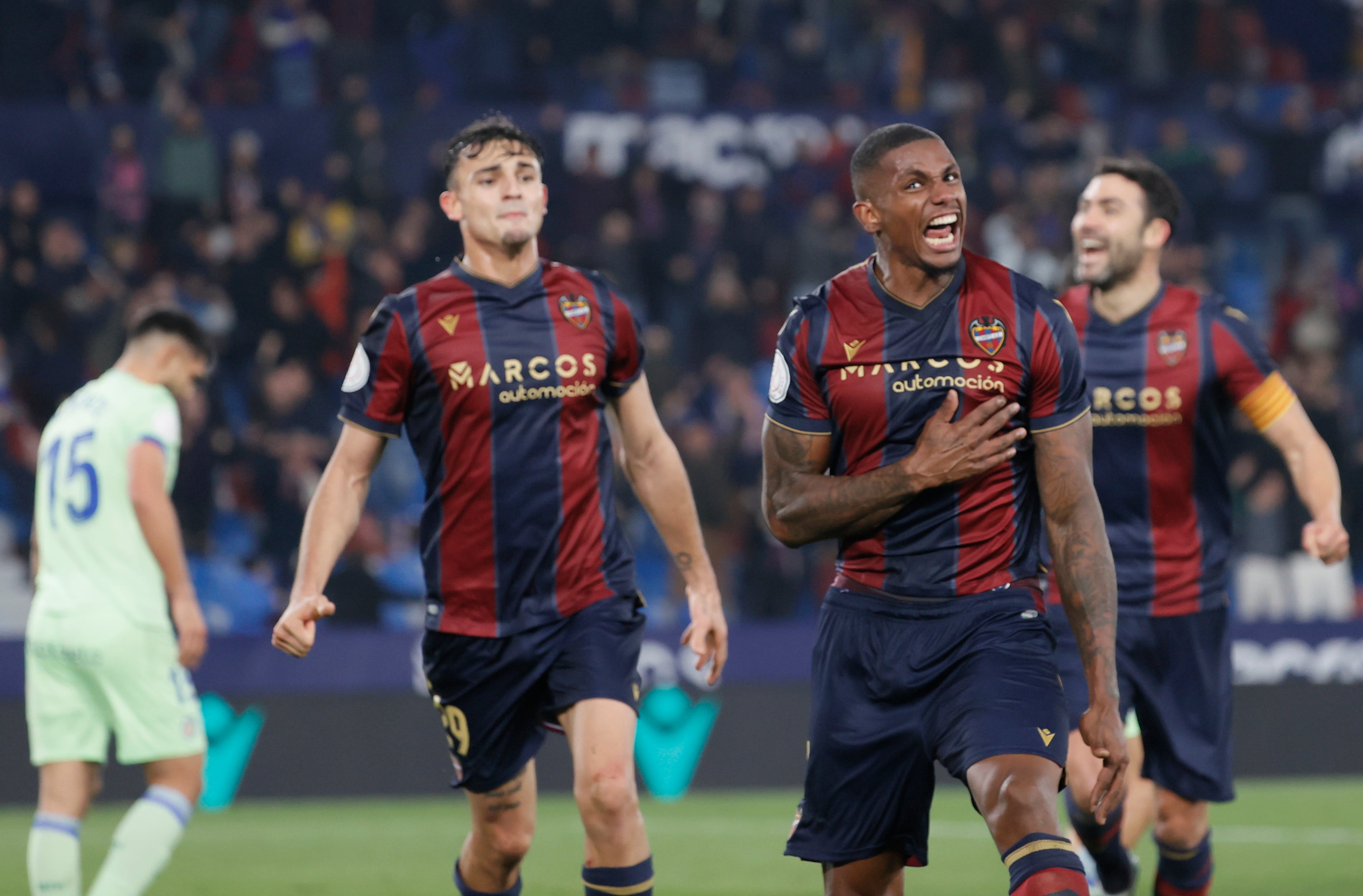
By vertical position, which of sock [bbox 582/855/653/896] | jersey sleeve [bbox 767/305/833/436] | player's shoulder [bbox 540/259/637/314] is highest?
player's shoulder [bbox 540/259/637/314]

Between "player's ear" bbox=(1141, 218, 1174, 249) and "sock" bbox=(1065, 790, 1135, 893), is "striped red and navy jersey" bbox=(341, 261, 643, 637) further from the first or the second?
"player's ear" bbox=(1141, 218, 1174, 249)

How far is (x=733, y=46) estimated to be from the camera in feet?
53.3

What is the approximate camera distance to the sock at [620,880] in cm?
476

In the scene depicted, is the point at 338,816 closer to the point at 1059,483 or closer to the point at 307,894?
the point at 307,894

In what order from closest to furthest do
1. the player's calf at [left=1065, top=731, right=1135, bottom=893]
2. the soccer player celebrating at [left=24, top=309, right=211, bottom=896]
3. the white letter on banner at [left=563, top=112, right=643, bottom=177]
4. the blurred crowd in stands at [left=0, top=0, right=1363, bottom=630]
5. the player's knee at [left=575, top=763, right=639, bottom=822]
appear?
the player's knee at [left=575, top=763, right=639, bottom=822] → the player's calf at [left=1065, top=731, right=1135, bottom=893] → the soccer player celebrating at [left=24, top=309, right=211, bottom=896] → the blurred crowd in stands at [left=0, top=0, right=1363, bottom=630] → the white letter on banner at [left=563, top=112, right=643, bottom=177]

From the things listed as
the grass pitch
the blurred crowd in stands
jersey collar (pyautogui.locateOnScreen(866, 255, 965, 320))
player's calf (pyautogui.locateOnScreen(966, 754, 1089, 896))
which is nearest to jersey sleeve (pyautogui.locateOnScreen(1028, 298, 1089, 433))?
jersey collar (pyautogui.locateOnScreen(866, 255, 965, 320))

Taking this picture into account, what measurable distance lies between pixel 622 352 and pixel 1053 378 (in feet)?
5.02

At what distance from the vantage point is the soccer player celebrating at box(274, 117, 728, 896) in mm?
4957

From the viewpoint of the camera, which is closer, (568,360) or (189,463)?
(568,360)

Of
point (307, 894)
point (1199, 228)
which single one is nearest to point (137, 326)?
point (307, 894)

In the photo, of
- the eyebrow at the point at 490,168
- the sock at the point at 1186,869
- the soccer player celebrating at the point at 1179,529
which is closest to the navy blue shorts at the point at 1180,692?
the soccer player celebrating at the point at 1179,529

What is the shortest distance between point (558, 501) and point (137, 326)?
6.78ft

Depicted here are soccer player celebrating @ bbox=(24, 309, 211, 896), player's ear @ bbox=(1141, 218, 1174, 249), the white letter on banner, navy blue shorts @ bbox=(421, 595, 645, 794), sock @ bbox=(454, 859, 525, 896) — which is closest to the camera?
navy blue shorts @ bbox=(421, 595, 645, 794)

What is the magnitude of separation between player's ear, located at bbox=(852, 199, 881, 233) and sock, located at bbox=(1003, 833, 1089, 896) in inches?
56.2
